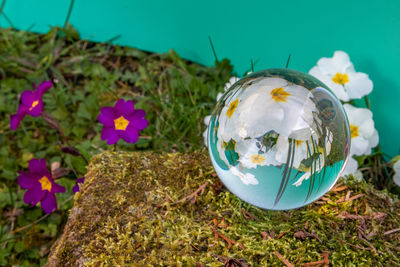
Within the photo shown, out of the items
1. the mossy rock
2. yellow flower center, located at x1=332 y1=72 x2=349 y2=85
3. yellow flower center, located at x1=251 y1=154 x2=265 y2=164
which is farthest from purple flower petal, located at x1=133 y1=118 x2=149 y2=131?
yellow flower center, located at x1=332 y1=72 x2=349 y2=85

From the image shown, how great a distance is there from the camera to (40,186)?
212 centimetres

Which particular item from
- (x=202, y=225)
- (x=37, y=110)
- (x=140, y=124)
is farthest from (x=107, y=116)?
(x=202, y=225)

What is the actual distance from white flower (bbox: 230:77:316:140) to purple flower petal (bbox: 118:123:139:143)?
2.79ft

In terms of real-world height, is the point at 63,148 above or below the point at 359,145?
below

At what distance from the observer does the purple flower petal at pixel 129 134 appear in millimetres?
1949

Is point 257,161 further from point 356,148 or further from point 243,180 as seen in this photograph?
point 356,148

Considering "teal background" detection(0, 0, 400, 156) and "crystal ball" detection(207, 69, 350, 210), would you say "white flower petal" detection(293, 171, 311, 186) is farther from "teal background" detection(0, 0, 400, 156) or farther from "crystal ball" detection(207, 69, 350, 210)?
"teal background" detection(0, 0, 400, 156)

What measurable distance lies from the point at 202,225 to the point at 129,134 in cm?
72

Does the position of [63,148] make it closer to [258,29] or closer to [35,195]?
[35,195]

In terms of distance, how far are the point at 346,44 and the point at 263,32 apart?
2.03ft

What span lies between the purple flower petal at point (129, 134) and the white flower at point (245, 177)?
833 mm

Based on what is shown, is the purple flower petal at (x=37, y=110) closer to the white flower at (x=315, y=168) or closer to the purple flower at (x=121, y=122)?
the purple flower at (x=121, y=122)

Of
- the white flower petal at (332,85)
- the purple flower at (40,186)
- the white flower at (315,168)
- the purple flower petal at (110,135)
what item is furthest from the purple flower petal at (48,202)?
the white flower petal at (332,85)

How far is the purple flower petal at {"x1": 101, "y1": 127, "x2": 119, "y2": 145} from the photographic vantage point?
193 cm
